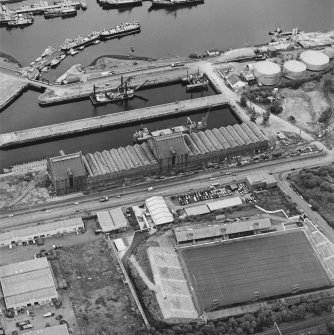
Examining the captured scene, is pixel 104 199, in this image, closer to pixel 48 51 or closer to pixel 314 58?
pixel 48 51

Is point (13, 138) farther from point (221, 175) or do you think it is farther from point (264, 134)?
point (264, 134)

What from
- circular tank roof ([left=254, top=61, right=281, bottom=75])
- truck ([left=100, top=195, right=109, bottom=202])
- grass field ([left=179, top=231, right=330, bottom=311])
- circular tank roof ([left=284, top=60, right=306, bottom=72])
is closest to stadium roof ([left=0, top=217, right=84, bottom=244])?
truck ([left=100, top=195, right=109, bottom=202])

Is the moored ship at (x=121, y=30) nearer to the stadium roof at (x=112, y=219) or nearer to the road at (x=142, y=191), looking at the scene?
the road at (x=142, y=191)

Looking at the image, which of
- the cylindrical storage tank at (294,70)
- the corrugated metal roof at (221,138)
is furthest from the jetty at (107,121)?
the cylindrical storage tank at (294,70)

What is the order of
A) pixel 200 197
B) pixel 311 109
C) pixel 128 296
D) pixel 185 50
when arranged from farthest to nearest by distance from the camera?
pixel 185 50, pixel 311 109, pixel 200 197, pixel 128 296

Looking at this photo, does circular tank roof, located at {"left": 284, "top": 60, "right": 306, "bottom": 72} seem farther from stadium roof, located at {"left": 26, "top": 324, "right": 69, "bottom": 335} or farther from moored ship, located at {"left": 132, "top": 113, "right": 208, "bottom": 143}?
stadium roof, located at {"left": 26, "top": 324, "right": 69, "bottom": 335}

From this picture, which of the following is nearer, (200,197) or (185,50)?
(200,197)

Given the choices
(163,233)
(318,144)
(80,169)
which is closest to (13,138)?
(80,169)
